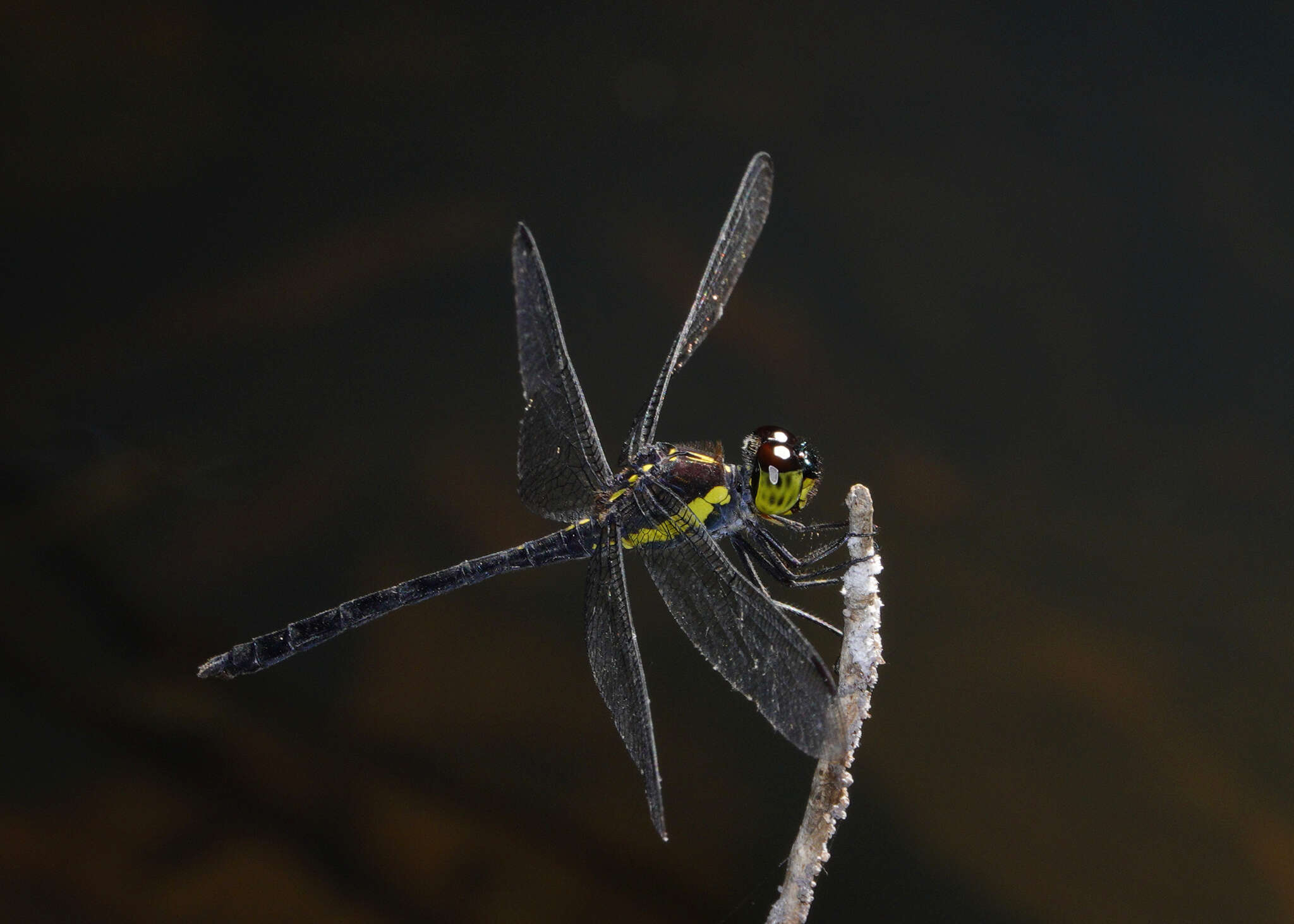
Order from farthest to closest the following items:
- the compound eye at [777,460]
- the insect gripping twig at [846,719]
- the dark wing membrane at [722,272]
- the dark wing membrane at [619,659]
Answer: the dark wing membrane at [722,272] < the compound eye at [777,460] < the dark wing membrane at [619,659] < the insect gripping twig at [846,719]

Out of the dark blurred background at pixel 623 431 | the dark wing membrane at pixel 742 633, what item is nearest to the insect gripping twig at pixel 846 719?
the dark wing membrane at pixel 742 633

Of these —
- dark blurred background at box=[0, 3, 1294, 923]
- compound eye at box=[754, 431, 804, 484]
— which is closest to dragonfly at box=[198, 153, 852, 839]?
compound eye at box=[754, 431, 804, 484]

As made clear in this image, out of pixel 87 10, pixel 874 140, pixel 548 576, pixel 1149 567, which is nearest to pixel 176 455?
pixel 548 576

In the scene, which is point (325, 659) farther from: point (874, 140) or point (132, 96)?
point (874, 140)

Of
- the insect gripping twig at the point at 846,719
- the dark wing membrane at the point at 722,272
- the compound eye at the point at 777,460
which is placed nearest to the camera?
the insect gripping twig at the point at 846,719

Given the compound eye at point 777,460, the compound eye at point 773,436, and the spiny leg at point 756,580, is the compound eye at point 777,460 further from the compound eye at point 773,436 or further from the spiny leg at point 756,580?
the spiny leg at point 756,580

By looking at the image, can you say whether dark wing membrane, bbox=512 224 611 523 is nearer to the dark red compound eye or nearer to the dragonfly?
the dragonfly
